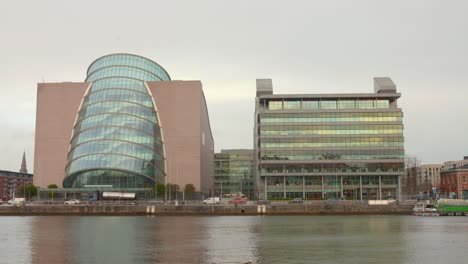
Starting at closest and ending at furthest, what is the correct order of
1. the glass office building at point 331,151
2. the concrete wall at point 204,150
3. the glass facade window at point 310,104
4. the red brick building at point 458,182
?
the red brick building at point 458,182 < the glass office building at point 331,151 < the glass facade window at point 310,104 < the concrete wall at point 204,150

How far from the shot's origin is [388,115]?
117 m

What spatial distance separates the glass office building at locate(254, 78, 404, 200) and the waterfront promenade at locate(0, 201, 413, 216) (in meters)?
26.5

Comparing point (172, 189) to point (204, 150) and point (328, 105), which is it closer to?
point (204, 150)

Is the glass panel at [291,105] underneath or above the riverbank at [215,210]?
above

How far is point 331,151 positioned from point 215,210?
37.3m

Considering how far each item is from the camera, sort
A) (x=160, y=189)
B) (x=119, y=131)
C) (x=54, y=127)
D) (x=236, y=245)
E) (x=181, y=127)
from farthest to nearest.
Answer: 1. (x=54, y=127)
2. (x=181, y=127)
3. (x=119, y=131)
4. (x=160, y=189)
5. (x=236, y=245)

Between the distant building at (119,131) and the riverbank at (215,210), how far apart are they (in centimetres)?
2120

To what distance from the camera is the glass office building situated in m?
116

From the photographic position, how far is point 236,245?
1635 inches

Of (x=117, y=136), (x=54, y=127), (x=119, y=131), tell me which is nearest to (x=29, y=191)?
(x=54, y=127)

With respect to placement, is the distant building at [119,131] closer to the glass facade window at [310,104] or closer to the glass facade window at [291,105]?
the glass facade window at [291,105]

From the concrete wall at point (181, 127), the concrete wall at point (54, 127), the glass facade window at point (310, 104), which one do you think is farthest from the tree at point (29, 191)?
the glass facade window at point (310, 104)

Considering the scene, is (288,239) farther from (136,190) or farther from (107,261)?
(136,190)

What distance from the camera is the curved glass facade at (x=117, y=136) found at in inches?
4338
